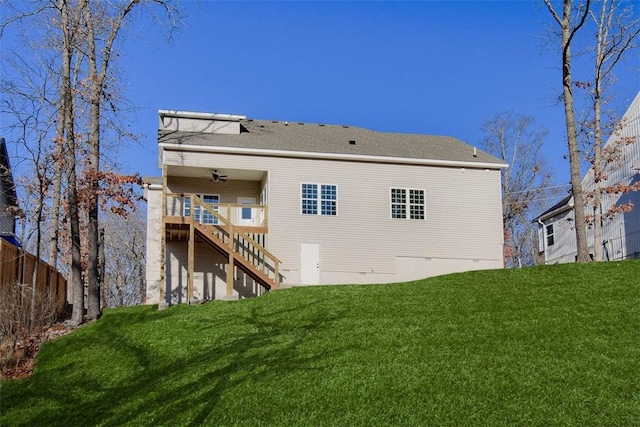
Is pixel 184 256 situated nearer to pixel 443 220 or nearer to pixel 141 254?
pixel 443 220

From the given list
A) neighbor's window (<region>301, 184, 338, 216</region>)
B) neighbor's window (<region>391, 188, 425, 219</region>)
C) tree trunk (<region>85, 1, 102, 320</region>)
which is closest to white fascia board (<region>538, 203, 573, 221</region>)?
neighbor's window (<region>391, 188, 425, 219</region>)

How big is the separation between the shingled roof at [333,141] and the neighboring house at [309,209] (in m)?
0.08

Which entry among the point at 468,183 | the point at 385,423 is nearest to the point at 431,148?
the point at 468,183

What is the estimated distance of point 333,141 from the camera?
73.9 ft

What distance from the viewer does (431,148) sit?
76.2 feet

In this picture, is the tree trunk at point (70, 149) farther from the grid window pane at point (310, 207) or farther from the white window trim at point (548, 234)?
the white window trim at point (548, 234)

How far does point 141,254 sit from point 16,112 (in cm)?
2833

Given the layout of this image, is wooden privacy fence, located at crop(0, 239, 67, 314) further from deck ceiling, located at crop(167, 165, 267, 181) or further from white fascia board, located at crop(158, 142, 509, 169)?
white fascia board, located at crop(158, 142, 509, 169)

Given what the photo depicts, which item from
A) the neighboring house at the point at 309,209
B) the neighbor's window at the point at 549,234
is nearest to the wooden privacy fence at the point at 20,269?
the neighboring house at the point at 309,209

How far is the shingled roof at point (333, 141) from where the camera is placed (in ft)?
68.0

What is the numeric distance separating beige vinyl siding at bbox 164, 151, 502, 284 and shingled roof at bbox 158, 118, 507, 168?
39 cm

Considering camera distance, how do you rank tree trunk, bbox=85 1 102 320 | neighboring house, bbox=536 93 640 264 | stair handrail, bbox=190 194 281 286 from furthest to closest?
neighboring house, bbox=536 93 640 264
stair handrail, bbox=190 194 281 286
tree trunk, bbox=85 1 102 320

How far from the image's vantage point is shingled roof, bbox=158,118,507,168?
68.0 feet

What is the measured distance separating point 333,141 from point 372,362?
13.4 metres
